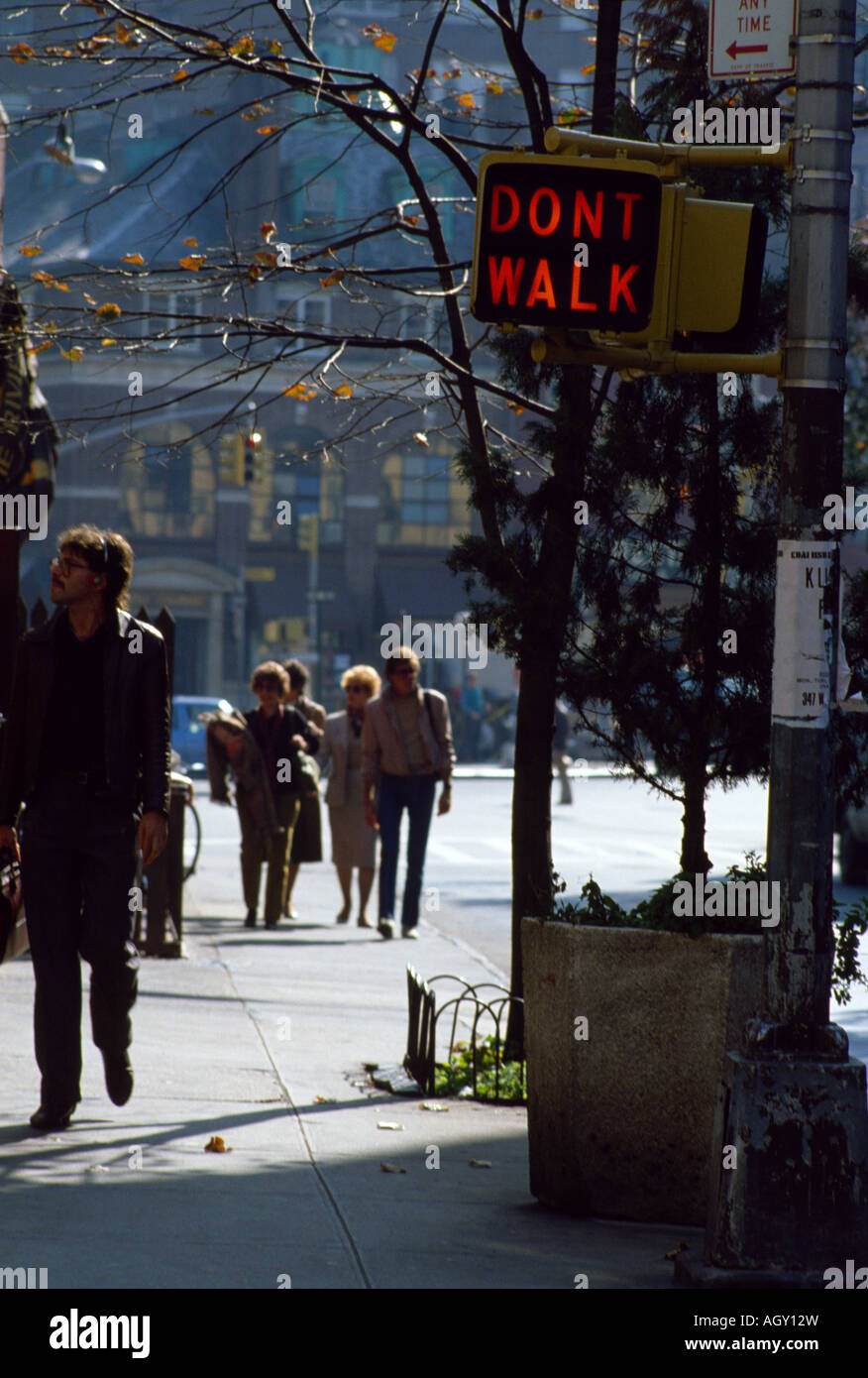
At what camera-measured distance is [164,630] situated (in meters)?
10.5

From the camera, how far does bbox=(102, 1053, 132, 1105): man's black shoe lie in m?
6.73

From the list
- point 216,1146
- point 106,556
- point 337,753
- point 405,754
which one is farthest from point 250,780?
point 216,1146

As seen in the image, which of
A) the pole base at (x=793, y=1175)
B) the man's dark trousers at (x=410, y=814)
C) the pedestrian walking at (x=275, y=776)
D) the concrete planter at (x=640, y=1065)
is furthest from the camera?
the pedestrian walking at (x=275, y=776)

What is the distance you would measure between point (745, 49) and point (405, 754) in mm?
8225

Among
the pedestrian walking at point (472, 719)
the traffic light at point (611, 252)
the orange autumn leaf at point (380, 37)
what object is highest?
the orange autumn leaf at point (380, 37)

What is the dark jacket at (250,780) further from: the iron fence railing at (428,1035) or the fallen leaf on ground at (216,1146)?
the fallen leaf on ground at (216,1146)

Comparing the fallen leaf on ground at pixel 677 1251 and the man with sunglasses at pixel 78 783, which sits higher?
the man with sunglasses at pixel 78 783

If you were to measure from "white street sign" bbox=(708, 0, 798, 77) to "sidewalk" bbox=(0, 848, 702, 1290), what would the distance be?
3.28 meters

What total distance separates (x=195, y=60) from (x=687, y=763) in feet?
11.5

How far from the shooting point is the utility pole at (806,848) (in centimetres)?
474

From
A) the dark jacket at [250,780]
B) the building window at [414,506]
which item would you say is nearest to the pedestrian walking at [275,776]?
the dark jacket at [250,780]

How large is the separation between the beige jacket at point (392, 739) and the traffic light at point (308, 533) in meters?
42.3

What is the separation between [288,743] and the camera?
1423cm

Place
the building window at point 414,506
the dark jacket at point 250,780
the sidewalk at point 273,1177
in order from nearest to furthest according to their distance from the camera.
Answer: the sidewalk at point 273,1177
the dark jacket at point 250,780
the building window at point 414,506
